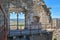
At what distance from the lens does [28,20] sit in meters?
15.4

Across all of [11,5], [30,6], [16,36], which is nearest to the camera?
[16,36]

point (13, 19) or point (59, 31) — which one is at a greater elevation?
point (13, 19)

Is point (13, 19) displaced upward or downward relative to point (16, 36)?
upward

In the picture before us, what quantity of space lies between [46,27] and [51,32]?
109 cm

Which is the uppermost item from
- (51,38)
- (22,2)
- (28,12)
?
(22,2)

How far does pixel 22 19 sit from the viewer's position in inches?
629

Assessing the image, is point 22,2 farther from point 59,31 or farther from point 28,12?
point 59,31

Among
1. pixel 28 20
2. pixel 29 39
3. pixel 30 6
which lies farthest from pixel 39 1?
pixel 29 39

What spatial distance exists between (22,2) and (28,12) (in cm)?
112

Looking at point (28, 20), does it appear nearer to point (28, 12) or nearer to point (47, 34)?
point (28, 12)

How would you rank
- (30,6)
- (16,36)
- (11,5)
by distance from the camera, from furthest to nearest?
(30,6) < (11,5) < (16,36)

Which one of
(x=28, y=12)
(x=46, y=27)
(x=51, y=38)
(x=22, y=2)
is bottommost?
(x=51, y=38)

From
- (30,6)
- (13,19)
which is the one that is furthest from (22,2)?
(13,19)

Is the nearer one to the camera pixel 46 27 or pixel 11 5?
pixel 11 5
